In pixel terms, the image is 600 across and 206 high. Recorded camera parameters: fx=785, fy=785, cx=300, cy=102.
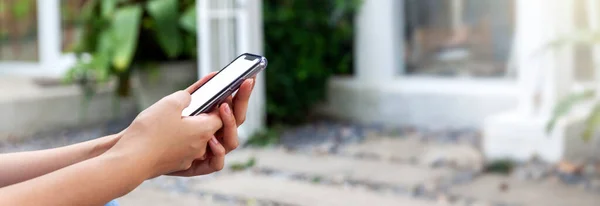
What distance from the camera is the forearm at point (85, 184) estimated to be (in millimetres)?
1045

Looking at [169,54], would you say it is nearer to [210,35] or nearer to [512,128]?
[210,35]

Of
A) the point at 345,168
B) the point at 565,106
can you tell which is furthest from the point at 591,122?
the point at 345,168

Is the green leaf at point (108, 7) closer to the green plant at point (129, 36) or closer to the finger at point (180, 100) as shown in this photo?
the green plant at point (129, 36)

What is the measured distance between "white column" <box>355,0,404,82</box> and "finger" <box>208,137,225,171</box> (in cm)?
389

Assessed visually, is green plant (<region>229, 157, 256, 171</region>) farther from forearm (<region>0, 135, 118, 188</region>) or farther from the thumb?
the thumb

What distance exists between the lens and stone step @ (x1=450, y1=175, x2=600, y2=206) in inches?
126

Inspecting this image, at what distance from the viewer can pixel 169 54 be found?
16.0 feet

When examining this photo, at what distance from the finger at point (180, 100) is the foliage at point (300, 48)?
3.64 metres

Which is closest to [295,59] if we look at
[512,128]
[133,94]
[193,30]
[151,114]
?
[193,30]

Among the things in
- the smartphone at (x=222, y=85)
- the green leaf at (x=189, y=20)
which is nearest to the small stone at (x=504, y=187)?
the green leaf at (x=189, y=20)

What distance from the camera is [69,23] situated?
647 centimetres

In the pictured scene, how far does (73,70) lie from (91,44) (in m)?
0.20

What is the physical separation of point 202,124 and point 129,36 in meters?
3.70

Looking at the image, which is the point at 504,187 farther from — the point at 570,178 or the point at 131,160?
the point at 131,160
